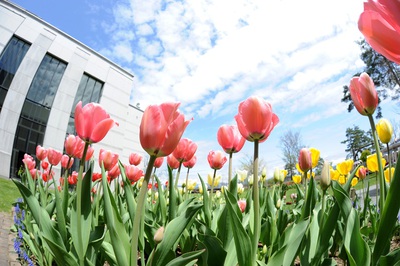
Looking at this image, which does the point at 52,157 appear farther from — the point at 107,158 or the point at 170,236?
the point at 170,236

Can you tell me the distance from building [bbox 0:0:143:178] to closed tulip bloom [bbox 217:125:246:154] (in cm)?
1816

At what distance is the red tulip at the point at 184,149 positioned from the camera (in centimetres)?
161

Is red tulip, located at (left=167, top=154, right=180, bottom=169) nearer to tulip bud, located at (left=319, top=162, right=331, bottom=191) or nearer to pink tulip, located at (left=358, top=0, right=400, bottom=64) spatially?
tulip bud, located at (left=319, top=162, right=331, bottom=191)

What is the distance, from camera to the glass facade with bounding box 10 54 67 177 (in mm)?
17000

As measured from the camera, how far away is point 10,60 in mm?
17234

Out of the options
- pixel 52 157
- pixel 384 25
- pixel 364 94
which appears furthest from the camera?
pixel 52 157

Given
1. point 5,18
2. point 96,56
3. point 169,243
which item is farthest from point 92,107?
point 96,56

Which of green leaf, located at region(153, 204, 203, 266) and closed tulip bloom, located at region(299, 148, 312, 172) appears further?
closed tulip bloom, located at region(299, 148, 312, 172)

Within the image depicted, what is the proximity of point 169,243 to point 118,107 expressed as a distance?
23763mm

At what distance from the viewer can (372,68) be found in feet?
68.3

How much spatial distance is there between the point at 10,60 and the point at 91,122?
19887 millimetres

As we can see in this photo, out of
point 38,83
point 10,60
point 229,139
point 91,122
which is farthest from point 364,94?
point 38,83

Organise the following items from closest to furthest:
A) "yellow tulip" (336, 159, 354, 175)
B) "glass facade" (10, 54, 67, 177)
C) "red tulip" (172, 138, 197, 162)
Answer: "red tulip" (172, 138, 197, 162)
"yellow tulip" (336, 159, 354, 175)
"glass facade" (10, 54, 67, 177)

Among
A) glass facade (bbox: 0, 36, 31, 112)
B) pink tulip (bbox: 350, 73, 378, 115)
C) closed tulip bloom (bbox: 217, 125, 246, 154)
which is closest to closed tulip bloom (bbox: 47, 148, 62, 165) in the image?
closed tulip bloom (bbox: 217, 125, 246, 154)
